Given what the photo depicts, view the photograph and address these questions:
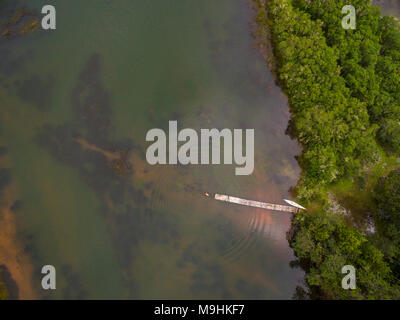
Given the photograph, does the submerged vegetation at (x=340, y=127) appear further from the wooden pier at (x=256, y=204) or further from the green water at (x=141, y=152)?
the green water at (x=141, y=152)

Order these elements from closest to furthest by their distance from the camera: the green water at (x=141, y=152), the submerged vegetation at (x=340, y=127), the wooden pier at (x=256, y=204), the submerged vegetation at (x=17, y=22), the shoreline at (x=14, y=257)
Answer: the submerged vegetation at (x=340, y=127), the shoreline at (x=14, y=257), the green water at (x=141, y=152), the wooden pier at (x=256, y=204), the submerged vegetation at (x=17, y=22)

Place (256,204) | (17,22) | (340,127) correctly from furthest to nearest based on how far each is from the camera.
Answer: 1. (17,22)
2. (256,204)
3. (340,127)

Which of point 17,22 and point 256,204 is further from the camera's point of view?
point 17,22

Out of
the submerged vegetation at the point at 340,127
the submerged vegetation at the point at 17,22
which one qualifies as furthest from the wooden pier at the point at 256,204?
the submerged vegetation at the point at 17,22

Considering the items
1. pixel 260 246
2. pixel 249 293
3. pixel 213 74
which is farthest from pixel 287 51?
pixel 249 293

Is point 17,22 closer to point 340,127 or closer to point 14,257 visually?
point 14,257

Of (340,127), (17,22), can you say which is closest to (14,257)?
(17,22)
